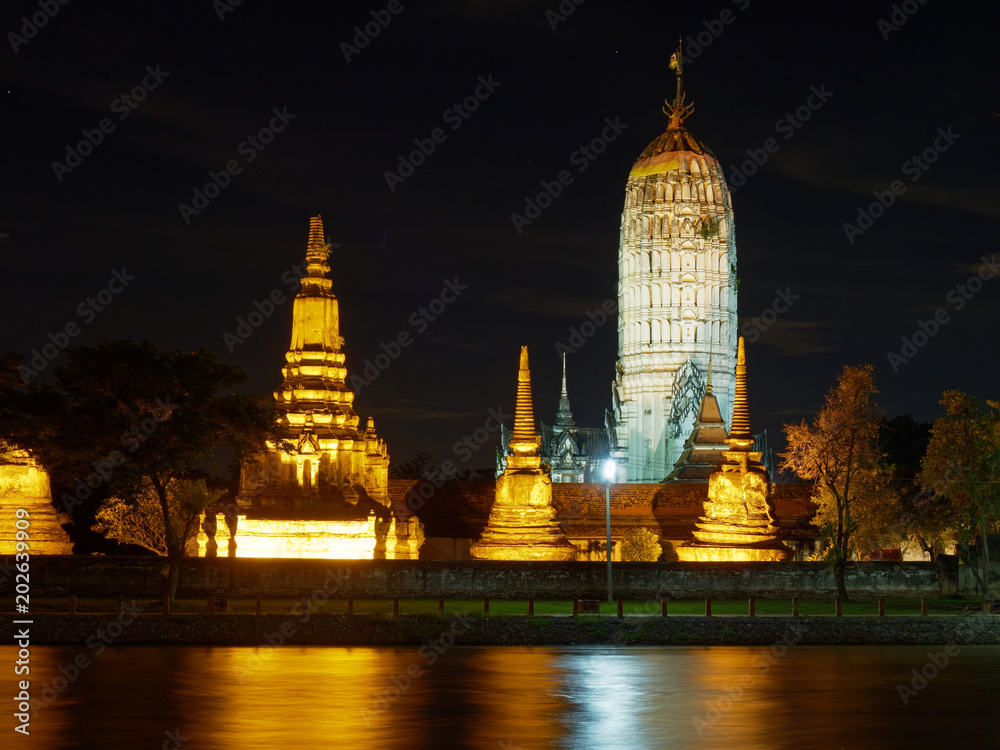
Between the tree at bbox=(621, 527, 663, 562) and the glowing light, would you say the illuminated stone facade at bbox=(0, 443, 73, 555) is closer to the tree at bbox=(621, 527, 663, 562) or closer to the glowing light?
the glowing light

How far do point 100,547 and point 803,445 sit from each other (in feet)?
99.2

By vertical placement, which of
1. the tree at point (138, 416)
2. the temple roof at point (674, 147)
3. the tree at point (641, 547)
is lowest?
the tree at point (641, 547)

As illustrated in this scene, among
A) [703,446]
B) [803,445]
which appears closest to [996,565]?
[803,445]

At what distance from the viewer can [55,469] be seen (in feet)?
142

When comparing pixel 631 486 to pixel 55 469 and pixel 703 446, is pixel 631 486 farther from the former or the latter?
pixel 55 469

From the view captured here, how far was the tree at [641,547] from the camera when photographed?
5797cm

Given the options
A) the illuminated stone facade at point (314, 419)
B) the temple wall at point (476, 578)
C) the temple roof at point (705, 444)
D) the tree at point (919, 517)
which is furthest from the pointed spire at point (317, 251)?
the temple roof at point (705, 444)

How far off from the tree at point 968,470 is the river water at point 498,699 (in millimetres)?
11845

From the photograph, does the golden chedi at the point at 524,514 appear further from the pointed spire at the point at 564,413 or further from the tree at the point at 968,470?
the pointed spire at the point at 564,413

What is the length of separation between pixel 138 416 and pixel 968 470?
25.5 m

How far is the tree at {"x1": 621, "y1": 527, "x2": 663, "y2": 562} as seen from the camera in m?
58.0

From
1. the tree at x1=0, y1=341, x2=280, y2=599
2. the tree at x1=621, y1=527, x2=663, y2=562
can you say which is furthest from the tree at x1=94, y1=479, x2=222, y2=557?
the tree at x1=621, y1=527, x2=663, y2=562

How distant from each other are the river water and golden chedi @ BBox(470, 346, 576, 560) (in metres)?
17.2

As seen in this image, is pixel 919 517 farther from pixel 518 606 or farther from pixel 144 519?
pixel 144 519
